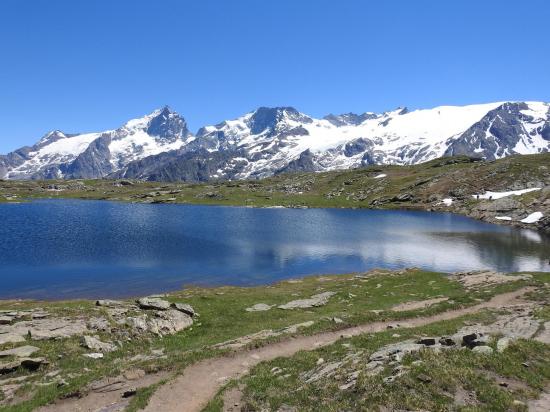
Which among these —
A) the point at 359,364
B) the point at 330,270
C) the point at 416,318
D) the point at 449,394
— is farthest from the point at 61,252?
the point at 449,394

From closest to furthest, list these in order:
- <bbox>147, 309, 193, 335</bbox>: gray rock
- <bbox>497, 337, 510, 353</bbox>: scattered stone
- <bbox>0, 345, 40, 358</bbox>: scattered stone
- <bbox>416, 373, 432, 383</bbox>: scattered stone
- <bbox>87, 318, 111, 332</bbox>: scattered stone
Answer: <bbox>416, 373, 432, 383</bbox>: scattered stone < <bbox>497, 337, 510, 353</bbox>: scattered stone < <bbox>0, 345, 40, 358</bbox>: scattered stone < <bbox>87, 318, 111, 332</bbox>: scattered stone < <bbox>147, 309, 193, 335</bbox>: gray rock

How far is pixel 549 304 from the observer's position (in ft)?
139

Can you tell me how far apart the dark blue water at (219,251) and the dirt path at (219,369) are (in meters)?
38.1

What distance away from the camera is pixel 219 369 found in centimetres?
2791

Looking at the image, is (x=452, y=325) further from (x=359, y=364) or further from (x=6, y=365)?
(x=6, y=365)

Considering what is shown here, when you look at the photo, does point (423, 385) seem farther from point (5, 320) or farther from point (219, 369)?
point (5, 320)

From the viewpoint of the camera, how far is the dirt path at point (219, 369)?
2322cm

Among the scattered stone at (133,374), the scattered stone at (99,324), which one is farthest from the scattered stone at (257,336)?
the scattered stone at (99,324)

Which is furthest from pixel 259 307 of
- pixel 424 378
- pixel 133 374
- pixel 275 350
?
pixel 424 378

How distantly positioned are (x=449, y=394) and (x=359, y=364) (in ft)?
18.8

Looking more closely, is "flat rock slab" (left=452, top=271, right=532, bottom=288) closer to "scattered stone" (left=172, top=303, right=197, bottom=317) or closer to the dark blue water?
the dark blue water

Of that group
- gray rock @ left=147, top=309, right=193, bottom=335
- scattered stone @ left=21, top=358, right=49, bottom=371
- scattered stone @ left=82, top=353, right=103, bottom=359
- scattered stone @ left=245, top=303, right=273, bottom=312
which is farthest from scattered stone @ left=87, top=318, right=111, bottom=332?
scattered stone @ left=245, top=303, right=273, bottom=312

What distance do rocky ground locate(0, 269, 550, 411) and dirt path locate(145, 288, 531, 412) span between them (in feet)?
0.32

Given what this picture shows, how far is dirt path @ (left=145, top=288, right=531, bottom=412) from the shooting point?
2322 centimetres
